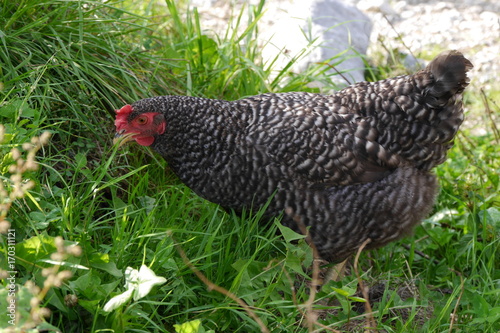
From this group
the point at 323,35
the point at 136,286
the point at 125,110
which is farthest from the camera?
the point at 323,35

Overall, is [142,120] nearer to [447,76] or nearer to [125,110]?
[125,110]

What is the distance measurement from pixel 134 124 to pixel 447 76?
1.84 m

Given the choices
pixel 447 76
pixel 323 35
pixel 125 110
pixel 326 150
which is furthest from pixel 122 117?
pixel 323 35

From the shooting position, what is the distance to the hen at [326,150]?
10.2 ft

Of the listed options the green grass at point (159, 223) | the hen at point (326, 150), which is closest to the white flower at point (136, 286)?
the green grass at point (159, 223)

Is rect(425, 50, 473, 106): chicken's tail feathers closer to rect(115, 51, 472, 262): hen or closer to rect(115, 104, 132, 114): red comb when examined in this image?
rect(115, 51, 472, 262): hen

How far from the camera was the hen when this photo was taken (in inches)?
123

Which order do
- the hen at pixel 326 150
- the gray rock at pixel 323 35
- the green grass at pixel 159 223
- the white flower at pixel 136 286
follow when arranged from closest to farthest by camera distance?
1. the white flower at pixel 136 286
2. the green grass at pixel 159 223
3. the hen at pixel 326 150
4. the gray rock at pixel 323 35

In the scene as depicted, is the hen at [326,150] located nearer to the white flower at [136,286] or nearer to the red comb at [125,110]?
the red comb at [125,110]

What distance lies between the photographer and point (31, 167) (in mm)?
2148

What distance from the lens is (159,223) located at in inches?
125

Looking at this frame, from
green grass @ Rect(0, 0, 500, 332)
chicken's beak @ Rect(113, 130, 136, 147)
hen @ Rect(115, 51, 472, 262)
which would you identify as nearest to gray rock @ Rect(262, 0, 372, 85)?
green grass @ Rect(0, 0, 500, 332)

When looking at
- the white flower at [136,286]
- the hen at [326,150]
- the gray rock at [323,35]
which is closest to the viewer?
the white flower at [136,286]

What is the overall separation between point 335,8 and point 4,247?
5197 mm
